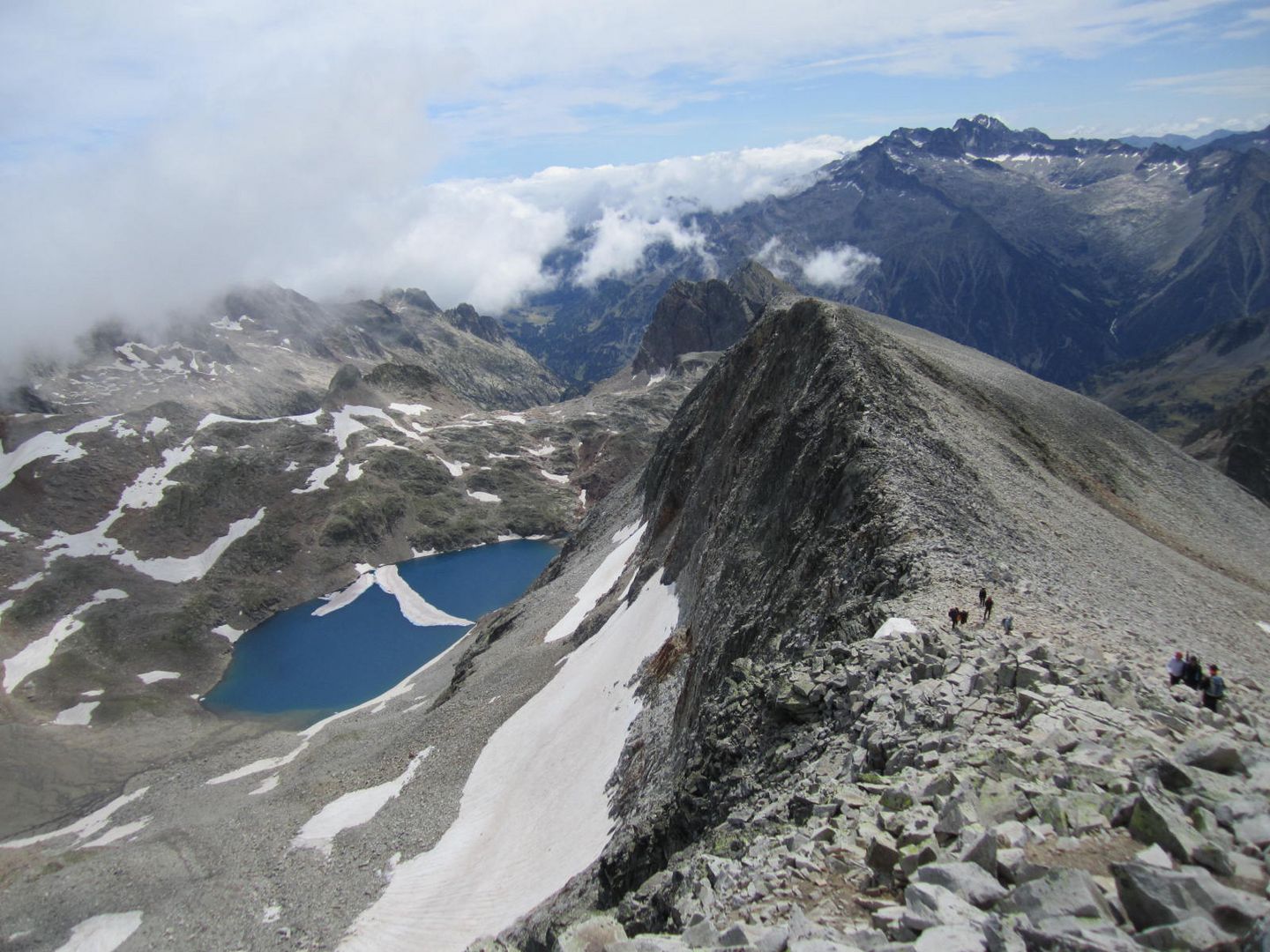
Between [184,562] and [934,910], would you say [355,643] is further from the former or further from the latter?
[934,910]

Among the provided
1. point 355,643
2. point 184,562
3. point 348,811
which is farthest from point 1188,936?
point 184,562

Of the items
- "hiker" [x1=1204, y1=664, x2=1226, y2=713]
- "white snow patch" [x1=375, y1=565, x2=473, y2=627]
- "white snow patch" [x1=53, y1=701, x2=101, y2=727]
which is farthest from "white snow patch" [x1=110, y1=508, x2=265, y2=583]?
"hiker" [x1=1204, y1=664, x2=1226, y2=713]

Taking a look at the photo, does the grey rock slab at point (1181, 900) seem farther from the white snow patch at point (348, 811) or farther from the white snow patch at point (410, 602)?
the white snow patch at point (410, 602)

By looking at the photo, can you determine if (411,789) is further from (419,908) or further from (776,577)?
(776,577)

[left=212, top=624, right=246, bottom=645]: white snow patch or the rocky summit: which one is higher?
the rocky summit

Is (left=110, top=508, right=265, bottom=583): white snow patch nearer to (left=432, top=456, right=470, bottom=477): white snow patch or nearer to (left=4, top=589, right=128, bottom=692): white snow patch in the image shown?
(left=4, top=589, right=128, bottom=692): white snow patch
